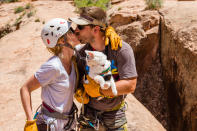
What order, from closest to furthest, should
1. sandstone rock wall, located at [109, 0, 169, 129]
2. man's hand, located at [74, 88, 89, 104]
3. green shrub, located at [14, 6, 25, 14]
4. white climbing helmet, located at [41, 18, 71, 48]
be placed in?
1. white climbing helmet, located at [41, 18, 71, 48]
2. man's hand, located at [74, 88, 89, 104]
3. sandstone rock wall, located at [109, 0, 169, 129]
4. green shrub, located at [14, 6, 25, 14]

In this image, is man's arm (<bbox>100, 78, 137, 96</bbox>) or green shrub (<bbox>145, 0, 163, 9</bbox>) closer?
→ man's arm (<bbox>100, 78, 137, 96</bbox>)

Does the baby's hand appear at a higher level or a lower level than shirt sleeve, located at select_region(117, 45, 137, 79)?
higher

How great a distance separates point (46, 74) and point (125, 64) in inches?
31.4

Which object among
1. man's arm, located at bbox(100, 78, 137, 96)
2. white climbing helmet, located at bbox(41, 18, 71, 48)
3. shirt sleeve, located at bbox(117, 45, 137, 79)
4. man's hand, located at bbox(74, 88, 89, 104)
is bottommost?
man's hand, located at bbox(74, 88, 89, 104)

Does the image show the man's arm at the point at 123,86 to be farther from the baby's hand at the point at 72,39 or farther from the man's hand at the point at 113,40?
the baby's hand at the point at 72,39

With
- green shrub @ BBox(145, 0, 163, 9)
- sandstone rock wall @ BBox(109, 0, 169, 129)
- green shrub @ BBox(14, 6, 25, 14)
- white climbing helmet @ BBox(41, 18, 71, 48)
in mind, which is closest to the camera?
white climbing helmet @ BBox(41, 18, 71, 48)

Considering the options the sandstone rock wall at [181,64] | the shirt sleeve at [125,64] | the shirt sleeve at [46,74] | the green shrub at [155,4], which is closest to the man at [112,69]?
the shirt sleeve at [125,64]

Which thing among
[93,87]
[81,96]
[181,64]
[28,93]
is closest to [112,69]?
[93,87]

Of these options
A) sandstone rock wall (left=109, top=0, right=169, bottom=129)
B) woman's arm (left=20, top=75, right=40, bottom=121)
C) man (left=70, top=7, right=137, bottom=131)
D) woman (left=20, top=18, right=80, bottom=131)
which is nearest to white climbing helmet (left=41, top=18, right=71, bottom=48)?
woman (left=20, top=18, right=80, bottom=131)

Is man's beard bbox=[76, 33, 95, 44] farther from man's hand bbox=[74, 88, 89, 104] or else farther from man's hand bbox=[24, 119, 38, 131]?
man's hand bbox=[24, 119, 38, 131]

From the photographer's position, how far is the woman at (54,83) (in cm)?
210

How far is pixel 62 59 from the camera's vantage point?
2254mm

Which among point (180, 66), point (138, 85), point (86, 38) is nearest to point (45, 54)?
point (138, 85)

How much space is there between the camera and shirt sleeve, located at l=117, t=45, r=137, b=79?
2229mm
